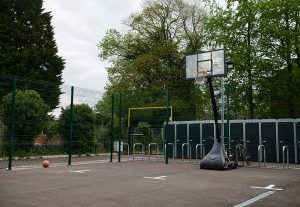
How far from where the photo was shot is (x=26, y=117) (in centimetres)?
1494

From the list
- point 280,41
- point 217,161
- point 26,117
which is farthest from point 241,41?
point 26,117

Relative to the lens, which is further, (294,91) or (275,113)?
(294,91)

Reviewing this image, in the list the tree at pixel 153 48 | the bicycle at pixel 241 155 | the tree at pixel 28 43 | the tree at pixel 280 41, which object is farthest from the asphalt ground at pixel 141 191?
the tree at pixel 28 43

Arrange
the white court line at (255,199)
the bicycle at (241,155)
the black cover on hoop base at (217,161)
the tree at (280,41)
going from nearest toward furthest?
the white court line at (255,199) < the black cover on hoop base at (217,161) < the bicycle at (241,155) < the tree at (280,41)

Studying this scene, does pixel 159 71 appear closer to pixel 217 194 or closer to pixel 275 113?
pixel 275 113

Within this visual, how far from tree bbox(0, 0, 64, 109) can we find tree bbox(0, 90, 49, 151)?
13488 mm

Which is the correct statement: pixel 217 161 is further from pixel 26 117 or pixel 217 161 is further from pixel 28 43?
pixel 28 43

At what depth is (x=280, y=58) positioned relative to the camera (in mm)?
23859

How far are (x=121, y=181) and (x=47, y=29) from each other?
26.7 m

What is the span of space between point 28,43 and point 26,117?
17687 mm

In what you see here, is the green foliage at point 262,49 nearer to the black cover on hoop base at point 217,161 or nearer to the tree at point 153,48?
the tree at point 153,48

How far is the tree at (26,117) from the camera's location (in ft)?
43.7

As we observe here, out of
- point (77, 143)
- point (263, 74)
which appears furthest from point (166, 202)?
point (263, 74)

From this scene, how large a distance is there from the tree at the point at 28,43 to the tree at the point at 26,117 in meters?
13.5
